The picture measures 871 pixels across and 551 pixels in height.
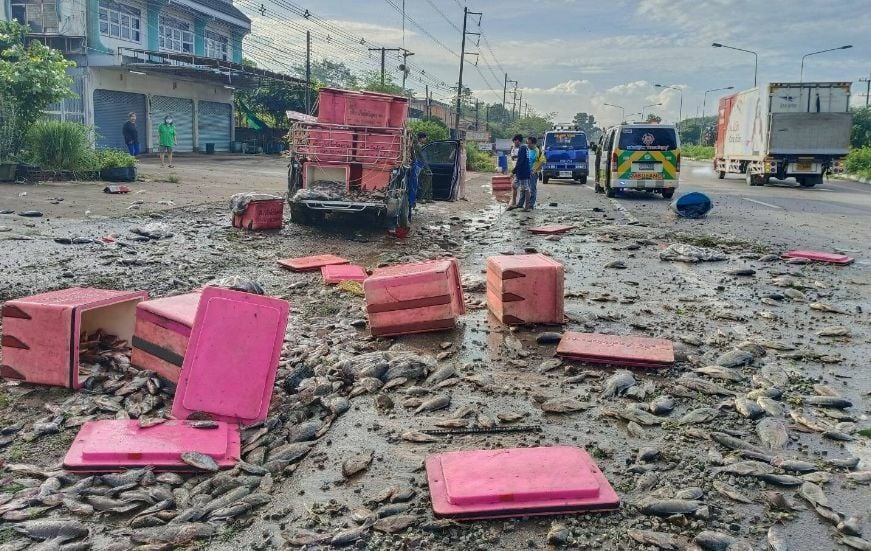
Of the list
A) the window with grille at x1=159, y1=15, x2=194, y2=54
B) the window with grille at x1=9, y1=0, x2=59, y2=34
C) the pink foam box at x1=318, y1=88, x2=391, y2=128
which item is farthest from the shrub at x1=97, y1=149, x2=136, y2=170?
the window with grille at x1=159, y1=15, x2=194, y2=54

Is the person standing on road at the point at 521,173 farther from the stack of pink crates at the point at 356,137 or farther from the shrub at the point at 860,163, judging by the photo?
the shrub at the point at 860,163

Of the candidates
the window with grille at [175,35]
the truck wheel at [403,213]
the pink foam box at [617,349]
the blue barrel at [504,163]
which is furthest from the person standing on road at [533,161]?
the window with grille at [175,35]

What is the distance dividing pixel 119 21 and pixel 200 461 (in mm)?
31558

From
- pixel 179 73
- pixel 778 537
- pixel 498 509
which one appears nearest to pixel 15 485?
pixel 498 509

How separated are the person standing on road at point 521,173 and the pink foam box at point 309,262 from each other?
8374 mm

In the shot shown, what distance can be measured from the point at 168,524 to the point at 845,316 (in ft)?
20.9

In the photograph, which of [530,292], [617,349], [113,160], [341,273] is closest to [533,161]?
[341,273]

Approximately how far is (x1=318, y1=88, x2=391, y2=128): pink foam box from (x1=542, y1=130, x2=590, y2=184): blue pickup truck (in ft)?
53.3

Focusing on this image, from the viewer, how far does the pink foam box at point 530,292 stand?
6.07 metres

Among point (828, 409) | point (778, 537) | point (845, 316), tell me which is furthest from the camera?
point (845, 316)

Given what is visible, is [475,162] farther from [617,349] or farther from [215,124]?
[617,349]

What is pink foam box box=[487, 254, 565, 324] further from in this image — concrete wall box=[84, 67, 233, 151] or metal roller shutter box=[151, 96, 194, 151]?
metal roller shutter box=[151, 96, 194, 151]

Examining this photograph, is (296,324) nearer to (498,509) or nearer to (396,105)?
(498,509)

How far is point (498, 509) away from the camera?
304 cm
